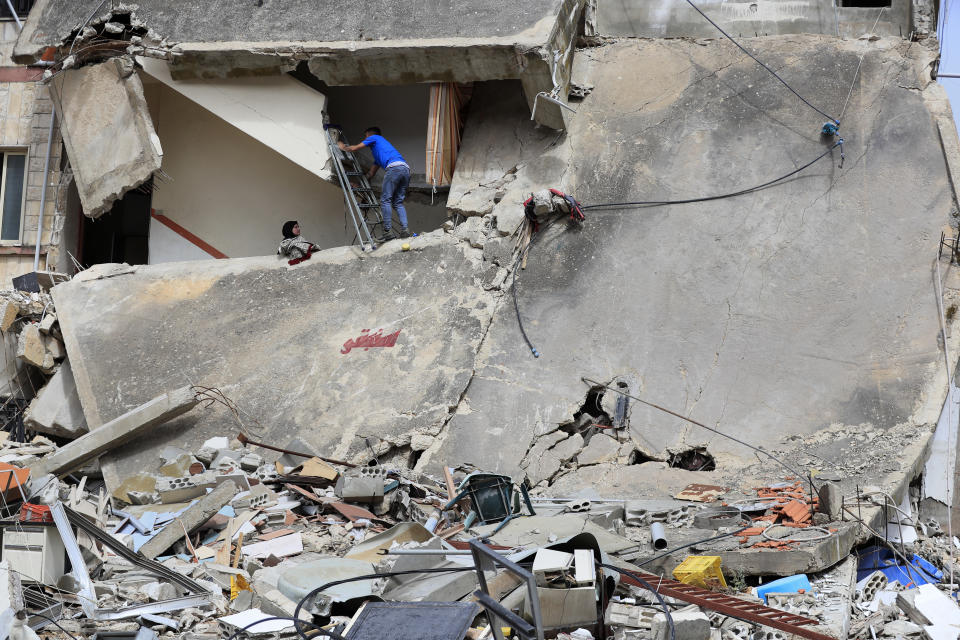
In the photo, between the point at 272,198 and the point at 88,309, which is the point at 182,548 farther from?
the point at 272,198

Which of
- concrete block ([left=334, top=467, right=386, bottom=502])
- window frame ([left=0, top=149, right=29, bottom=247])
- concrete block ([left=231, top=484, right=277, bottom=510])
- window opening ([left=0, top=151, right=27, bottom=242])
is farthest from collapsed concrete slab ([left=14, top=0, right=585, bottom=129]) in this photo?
concrete block ([left=231, top=484, right=277, bottom=510])

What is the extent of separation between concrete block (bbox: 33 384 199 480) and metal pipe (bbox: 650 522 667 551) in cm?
469

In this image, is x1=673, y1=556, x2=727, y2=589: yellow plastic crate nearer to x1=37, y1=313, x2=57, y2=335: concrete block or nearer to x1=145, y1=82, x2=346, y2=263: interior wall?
x1=37, y1=313, x2=57, y2=335: concrete block

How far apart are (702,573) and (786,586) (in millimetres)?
586

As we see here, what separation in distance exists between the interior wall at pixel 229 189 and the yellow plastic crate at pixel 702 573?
793 cm

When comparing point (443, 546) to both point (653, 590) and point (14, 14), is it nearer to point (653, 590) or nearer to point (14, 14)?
point (653, 590)

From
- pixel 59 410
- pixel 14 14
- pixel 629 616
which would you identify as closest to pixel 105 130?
pixel 14 14

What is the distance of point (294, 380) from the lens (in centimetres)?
1050

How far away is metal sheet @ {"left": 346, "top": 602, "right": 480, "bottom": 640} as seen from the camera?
5321 mm

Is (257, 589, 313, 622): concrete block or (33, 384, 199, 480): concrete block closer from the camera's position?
(257, 589, 313, 622): concrete block

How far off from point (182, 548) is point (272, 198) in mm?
6707

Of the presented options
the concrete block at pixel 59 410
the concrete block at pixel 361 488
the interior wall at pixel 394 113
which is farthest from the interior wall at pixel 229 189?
the concrete block at pixel 361 488

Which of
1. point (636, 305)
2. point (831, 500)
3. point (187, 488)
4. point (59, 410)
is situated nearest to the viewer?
point (831, 500)

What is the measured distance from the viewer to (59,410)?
11023 millimetres
